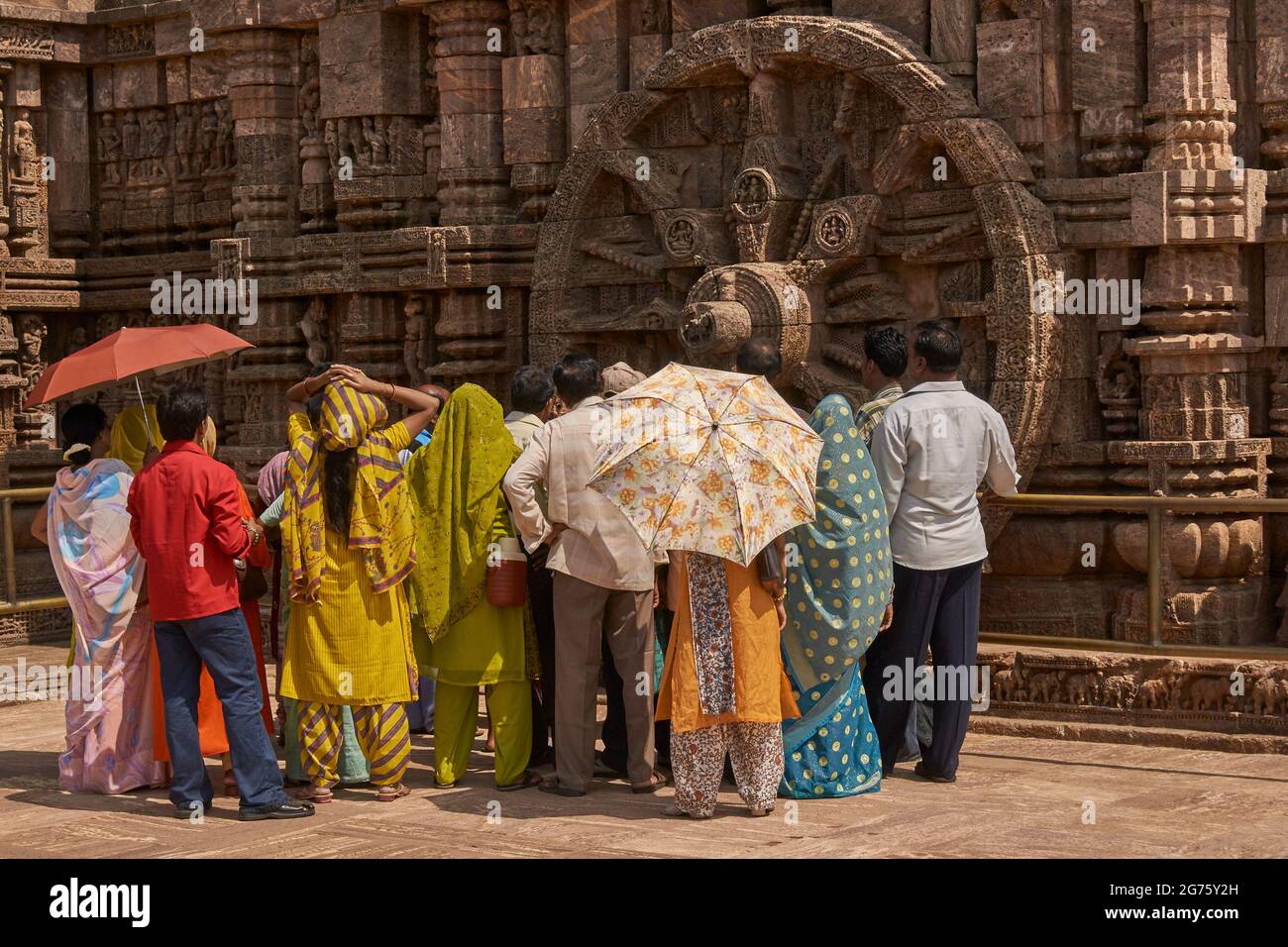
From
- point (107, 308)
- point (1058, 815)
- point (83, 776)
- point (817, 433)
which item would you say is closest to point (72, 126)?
point (107, 308)

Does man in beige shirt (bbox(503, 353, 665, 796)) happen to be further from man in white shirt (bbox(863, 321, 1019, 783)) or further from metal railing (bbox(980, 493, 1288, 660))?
metal railing (bbox(980, 493, 1288, 660))

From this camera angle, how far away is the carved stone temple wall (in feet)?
32.3

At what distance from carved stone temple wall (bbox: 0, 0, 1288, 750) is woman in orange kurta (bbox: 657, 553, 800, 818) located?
243 centimetres

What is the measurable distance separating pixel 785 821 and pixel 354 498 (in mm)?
2115

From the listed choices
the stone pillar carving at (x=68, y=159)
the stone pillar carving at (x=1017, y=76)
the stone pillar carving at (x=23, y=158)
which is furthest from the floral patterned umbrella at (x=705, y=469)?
the stone pillar carving at (x=68, y=159)

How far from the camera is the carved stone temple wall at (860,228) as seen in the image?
9859 millimetres

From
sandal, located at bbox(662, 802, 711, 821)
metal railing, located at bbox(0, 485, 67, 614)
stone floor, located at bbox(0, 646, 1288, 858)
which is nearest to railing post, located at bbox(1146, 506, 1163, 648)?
stone floor, located at bbox(0, 646, 1288, 858)

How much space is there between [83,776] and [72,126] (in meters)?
7.87

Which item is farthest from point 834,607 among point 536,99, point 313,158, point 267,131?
point 267,131

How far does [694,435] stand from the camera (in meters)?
7.54

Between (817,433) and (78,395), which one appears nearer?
(817,433)

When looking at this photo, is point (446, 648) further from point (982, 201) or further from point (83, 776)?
point (982, 201)

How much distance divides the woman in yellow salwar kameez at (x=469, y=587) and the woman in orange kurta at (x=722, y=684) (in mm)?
946

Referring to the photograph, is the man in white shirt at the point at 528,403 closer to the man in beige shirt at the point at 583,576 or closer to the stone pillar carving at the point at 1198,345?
the man in beige shirt at the point at 583,576
